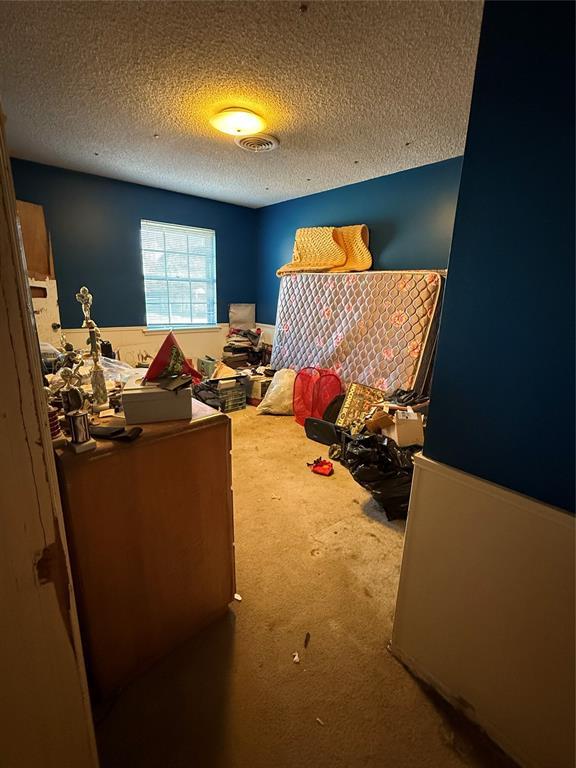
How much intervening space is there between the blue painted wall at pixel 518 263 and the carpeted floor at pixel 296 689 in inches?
36.6

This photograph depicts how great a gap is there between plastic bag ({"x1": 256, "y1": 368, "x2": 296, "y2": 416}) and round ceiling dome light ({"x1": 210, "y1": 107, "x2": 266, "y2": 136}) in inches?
94.1

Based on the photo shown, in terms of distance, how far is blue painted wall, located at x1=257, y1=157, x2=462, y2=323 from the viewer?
3.16 metres

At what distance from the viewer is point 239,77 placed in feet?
6.25

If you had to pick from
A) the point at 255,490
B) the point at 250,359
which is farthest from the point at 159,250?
the point at 255,490

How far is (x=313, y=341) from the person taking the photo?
4098 millimetres

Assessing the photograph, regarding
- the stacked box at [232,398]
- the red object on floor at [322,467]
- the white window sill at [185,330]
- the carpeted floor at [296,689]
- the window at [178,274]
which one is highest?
the window at [178,274]

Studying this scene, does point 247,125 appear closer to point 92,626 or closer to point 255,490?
point 255,490

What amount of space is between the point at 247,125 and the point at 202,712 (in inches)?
128

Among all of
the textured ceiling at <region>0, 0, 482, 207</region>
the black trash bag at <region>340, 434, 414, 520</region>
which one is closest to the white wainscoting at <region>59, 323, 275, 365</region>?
the textured ceiling at <region>0, 0, 482, 207</region>

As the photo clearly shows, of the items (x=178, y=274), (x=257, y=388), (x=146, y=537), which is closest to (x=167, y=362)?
(x=146, y=537)

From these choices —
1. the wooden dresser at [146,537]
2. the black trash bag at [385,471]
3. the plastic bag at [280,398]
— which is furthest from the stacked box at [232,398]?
the wooden dresser at [146,537]

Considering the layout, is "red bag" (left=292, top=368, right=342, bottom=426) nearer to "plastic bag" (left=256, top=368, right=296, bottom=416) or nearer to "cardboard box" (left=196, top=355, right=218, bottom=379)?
"plastic bag" (left=256, top=368, right=296, bottom=416)

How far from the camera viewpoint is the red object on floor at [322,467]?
275 cm

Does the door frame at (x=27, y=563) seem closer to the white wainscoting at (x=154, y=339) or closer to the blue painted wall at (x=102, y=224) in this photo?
the white wainscoting at (x=154, y=339)
